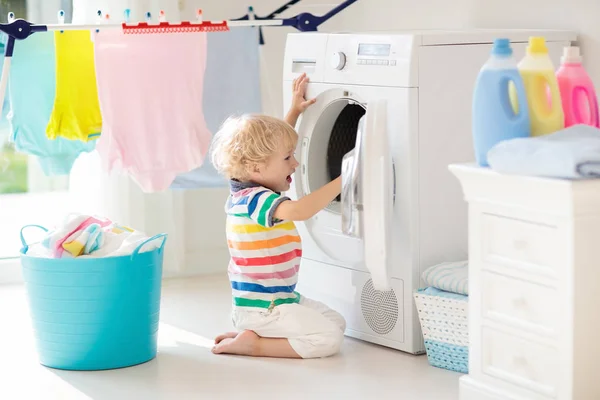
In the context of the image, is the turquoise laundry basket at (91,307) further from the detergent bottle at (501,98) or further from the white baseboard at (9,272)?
the white baseboard at (9,272)

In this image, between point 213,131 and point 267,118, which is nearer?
point 267,118

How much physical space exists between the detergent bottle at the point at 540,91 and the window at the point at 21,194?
232 cm

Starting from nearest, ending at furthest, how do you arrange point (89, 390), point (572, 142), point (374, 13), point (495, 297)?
point (572, 142) < point (495, 297) < point (89, 390) < point (374, 13)

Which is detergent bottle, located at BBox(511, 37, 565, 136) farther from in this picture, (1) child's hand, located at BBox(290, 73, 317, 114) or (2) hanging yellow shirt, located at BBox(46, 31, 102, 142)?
(2) hanging yellow shirt, located at BBox(46, 31, 102, 142)

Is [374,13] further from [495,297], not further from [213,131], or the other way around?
[495,297]

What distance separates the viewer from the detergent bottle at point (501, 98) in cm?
210

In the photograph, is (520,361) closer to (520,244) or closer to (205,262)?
(520,244)

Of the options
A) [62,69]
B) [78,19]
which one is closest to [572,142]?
[62,69]

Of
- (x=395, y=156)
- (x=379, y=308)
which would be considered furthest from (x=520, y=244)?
(x=379, y=308)

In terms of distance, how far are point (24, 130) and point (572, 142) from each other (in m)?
1.69

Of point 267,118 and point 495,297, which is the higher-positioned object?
point 267,118

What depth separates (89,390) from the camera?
96.0 inches

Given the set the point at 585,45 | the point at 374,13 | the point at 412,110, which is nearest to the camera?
A: the point at 412,110

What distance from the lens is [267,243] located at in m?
2.72
